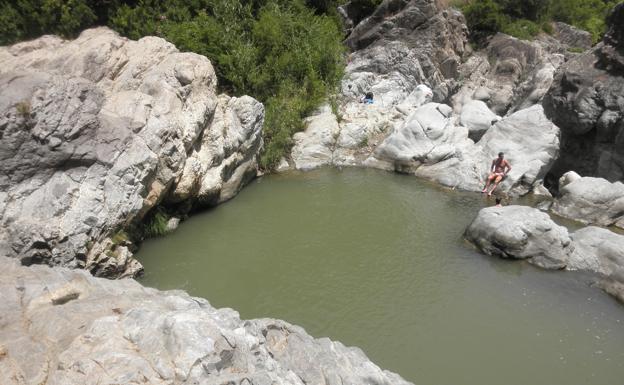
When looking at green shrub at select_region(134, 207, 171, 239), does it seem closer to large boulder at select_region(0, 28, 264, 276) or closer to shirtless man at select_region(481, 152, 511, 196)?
large boulder at select_region(0, 28, 264, 276)

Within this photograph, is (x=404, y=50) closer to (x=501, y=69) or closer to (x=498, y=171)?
(x=501, y=69)

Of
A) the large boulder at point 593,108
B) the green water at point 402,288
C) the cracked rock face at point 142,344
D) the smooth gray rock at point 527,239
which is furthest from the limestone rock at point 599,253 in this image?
the cracked rock face at point 142,344

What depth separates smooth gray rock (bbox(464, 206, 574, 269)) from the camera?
47.4 ft

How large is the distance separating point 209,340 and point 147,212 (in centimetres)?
1056

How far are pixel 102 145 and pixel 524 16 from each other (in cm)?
3915

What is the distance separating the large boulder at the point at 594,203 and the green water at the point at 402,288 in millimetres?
3685

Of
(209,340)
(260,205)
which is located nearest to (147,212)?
(260,205)

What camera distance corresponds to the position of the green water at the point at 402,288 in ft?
35.4

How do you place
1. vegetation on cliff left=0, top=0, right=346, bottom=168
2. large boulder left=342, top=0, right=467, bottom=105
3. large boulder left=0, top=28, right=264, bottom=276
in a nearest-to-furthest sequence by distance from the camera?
large boulder left=0, top=28, right=264, bottom=276 < vegetation on cliff left=0, top=0, right=346, bottom=168 < large boulder left=342, top=0, right=467, bottom=105

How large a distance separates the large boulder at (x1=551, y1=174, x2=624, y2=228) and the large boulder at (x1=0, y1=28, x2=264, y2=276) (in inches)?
539

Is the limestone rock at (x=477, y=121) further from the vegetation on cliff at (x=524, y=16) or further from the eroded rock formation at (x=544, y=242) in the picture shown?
the vegetation on cliff at (x=524, y=16)

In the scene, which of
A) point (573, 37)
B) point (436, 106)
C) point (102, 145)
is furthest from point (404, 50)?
point (102, 145)

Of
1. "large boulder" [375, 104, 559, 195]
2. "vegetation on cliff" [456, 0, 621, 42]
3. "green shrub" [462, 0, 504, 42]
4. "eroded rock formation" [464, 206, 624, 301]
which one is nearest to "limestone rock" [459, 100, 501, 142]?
"large boulder" [375, 104, 559, 195]

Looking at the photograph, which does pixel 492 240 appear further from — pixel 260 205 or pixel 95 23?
pixel 95 23
